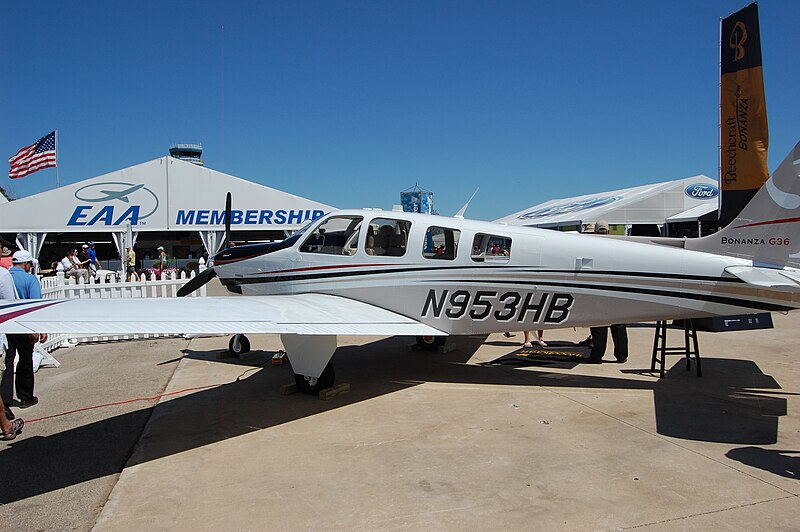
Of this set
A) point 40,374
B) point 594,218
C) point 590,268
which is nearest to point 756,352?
point 590,268

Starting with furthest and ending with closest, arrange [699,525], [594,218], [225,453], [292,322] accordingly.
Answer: [594,218], [292,322], [225,453], [699,525]

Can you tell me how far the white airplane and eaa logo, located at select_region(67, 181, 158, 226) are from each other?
22.5m

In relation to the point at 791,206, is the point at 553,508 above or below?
below

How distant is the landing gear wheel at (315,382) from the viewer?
6.64 m

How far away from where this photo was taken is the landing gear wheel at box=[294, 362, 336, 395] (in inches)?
261

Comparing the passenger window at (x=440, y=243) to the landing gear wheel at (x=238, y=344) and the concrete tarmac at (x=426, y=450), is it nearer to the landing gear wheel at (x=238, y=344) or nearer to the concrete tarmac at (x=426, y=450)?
the concrete tarmac at (x=426, y=450)

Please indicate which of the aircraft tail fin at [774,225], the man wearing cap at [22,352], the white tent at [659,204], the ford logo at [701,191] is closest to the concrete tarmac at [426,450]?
the man wearing cap at [22,352]

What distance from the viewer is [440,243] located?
7.05m

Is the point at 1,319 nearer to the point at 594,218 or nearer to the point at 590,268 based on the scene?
the point at 590,268

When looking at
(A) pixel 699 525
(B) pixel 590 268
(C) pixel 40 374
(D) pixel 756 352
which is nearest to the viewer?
(A) pixel 699 525

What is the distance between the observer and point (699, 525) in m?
3.47

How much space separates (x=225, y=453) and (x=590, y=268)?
4589 millimetres

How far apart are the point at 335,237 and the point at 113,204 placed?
2382cm

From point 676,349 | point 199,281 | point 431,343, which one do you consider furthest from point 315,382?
point 676,349
